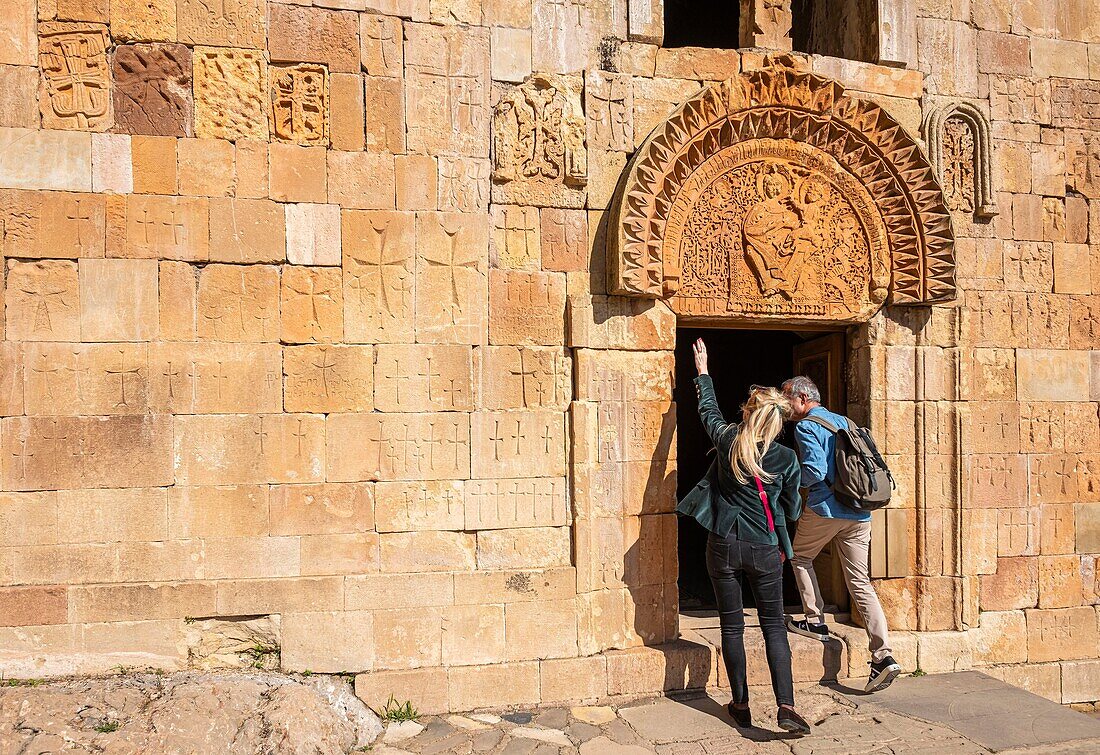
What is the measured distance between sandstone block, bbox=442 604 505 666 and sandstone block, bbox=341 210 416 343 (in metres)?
1.82

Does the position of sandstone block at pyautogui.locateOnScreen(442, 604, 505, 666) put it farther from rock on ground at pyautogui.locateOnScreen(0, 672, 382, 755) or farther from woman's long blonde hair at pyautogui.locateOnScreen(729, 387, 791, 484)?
woman's long blonde hair at pyautogui.locateOnScreen(729, 387, 791, 484)

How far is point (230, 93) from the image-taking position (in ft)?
17.0

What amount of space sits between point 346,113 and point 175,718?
373 centimetres

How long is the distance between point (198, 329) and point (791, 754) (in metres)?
4.29

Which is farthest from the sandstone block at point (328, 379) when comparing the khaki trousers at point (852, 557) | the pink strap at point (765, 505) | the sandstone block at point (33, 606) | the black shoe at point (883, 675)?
the black shoe at point (883, 675)

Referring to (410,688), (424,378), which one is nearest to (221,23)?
(424,378)

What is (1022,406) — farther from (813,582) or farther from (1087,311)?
(813,582)

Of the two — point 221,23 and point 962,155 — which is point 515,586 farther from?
point 962,155

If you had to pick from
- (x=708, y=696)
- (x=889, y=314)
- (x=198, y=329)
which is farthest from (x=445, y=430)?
(x=889, y=314)

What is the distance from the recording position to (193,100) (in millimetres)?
5125

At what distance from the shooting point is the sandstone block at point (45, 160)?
4.89 m

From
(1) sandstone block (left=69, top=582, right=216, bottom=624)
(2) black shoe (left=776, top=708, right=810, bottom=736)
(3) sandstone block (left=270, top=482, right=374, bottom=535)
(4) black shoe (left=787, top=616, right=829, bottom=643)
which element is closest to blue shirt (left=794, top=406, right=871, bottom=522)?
(4) black shoe (left=787, top=616, right=829, bottom=643)

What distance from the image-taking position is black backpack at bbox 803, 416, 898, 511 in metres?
5.16

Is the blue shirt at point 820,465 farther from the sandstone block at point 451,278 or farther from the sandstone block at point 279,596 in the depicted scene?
the sandstone block at point 279,596
